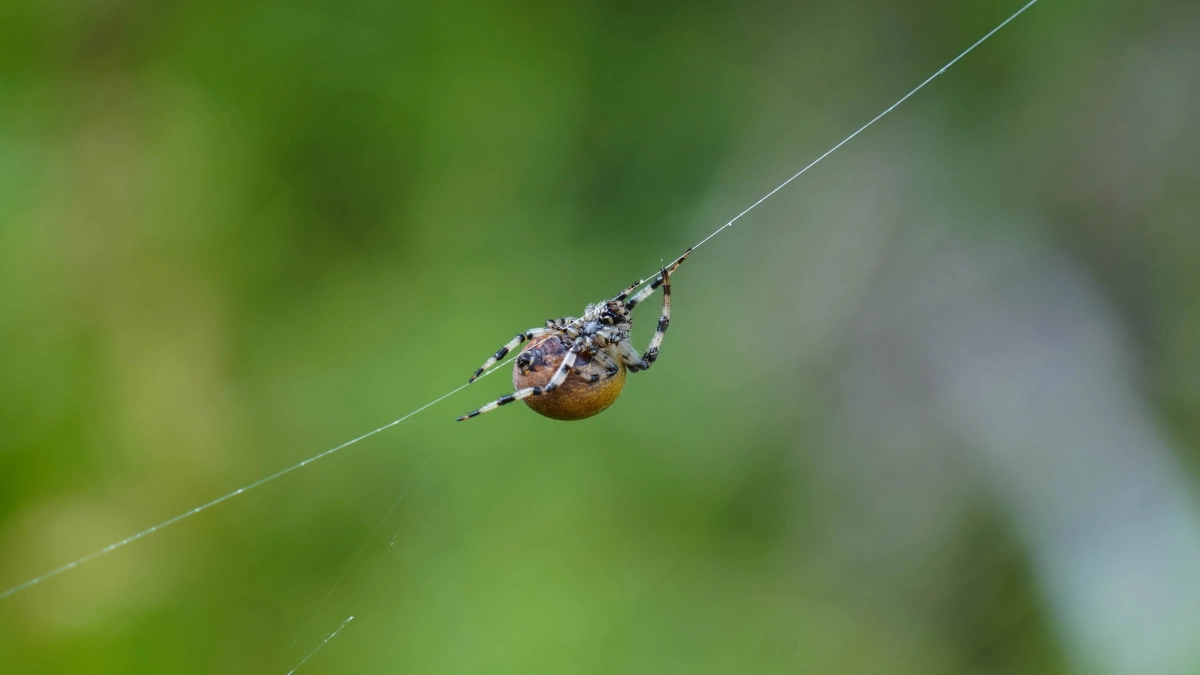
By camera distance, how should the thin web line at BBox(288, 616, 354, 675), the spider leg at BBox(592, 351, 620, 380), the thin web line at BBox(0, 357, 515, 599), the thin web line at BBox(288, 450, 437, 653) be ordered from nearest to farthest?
the spider leg at BBox(592, 351, 620, 380), the thin web line at BBox(0, 357, 515, 599), the thin web line at BBox(288, 616, 354, 675), the thin web line at BBox(288, 450, 437, 653)

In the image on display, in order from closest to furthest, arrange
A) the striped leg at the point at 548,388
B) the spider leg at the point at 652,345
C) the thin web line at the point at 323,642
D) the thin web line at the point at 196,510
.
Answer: the striped leg at the point at 548,388
the spider leg at the point at 652,345
the thin web line at the point at 196,510
the thin web line at the point at 323,642

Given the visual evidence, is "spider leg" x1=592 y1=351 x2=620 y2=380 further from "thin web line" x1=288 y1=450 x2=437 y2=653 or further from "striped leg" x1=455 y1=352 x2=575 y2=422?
"thin web line" x1=288 y1=450 x2=437 y2=653

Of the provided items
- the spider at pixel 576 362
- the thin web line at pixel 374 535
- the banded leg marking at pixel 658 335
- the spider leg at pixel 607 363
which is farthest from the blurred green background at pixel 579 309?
the spider leg at pixel 607 363

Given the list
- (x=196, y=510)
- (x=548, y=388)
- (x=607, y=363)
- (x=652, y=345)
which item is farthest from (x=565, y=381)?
(x=196, y=510)

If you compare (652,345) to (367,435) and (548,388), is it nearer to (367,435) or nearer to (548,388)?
(548,388)

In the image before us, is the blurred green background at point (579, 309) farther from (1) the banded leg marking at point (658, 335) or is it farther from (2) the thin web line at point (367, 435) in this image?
(1) the banded leg marking at point (658, 335)

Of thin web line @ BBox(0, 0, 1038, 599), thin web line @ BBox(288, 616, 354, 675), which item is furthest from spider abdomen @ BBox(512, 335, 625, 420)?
thin web line @ BBox(288, 616, 354, 675)

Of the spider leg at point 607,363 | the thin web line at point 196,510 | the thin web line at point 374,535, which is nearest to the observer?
the spider leg at point 607,363
